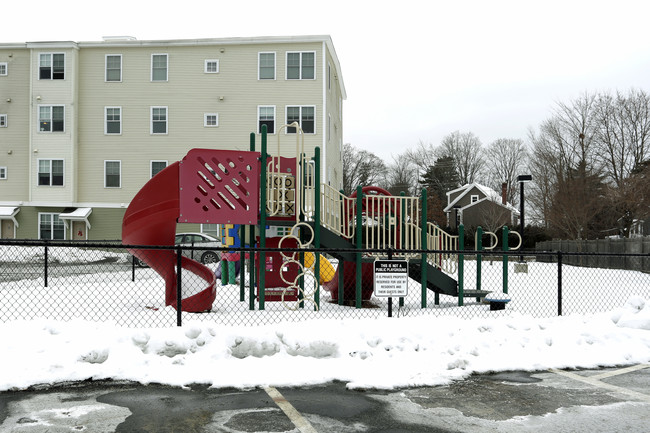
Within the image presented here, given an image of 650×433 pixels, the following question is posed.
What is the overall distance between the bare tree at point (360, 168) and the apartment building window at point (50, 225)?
150ft

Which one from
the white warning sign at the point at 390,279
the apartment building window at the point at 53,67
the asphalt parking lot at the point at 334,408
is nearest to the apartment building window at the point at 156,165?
the apartment building window at the point at 53,67

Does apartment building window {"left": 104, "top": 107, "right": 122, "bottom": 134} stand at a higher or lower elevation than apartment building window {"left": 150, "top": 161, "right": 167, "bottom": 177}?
higher

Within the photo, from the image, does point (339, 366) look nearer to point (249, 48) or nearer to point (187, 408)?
point (187, 408)

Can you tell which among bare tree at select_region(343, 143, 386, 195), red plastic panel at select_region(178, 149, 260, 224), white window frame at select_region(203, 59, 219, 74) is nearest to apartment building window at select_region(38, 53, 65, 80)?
white window frame at select_region(203, 59, 219, 74)

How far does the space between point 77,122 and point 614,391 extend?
31172 mm

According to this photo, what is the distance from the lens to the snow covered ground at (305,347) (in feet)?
19.8

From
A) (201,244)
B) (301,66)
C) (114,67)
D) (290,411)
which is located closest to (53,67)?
(114,67)

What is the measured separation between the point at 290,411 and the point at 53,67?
31.5 metres

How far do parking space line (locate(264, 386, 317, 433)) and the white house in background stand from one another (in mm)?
45524

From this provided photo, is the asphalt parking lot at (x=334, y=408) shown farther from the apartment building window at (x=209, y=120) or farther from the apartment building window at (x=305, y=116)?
the apartment building window at (x=209, y=120)

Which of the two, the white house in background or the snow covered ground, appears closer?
the snow covered ground

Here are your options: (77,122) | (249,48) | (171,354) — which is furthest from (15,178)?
(171,354)

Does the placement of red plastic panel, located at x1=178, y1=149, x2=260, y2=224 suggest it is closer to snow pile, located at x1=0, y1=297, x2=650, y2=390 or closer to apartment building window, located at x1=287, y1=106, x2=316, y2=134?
snow pile, located at x1=0, y1=297, x2=650, y2=390

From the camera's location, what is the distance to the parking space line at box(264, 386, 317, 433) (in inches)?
182
